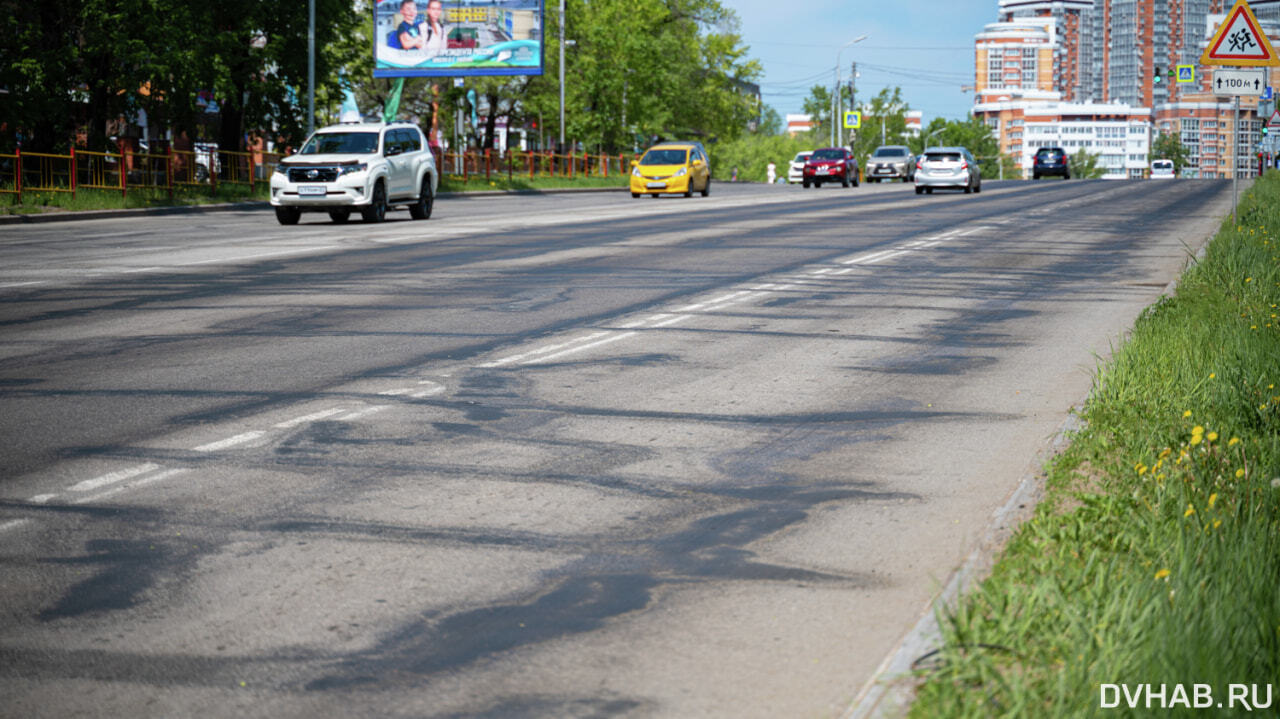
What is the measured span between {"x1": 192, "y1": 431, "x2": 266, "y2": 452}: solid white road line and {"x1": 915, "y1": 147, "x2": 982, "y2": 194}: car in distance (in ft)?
146

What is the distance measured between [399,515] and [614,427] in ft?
6.64

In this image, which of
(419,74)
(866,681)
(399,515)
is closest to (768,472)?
(399,515)

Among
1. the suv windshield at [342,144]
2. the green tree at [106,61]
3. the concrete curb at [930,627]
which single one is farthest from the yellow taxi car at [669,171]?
the concrete curb at [930,627]

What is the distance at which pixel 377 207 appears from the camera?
92.2 feet

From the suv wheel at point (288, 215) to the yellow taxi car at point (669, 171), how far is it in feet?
67.6

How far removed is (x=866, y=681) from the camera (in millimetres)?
4035

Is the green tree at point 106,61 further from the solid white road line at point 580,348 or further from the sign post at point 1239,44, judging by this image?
the solid white road line at point 580,348

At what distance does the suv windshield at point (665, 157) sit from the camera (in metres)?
48.2

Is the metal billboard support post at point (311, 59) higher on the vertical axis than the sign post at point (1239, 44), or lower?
higher

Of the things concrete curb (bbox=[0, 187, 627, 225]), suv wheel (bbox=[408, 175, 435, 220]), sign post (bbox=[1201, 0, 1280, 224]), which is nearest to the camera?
sign post (bbox=[1201, 0, 1280, 224])

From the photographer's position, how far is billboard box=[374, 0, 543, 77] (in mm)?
57344

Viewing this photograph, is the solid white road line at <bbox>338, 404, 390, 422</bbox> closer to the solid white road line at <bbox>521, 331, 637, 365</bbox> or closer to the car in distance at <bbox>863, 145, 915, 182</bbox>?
the solid white road line at <bbox>521, 331, 637, 365</bbox>

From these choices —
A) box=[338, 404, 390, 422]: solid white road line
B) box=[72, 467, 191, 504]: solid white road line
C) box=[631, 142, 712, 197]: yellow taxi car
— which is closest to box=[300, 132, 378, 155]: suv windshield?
box=[631, 142, 712, 197]: yellow taxi car

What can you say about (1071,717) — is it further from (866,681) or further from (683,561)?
(683,561)
